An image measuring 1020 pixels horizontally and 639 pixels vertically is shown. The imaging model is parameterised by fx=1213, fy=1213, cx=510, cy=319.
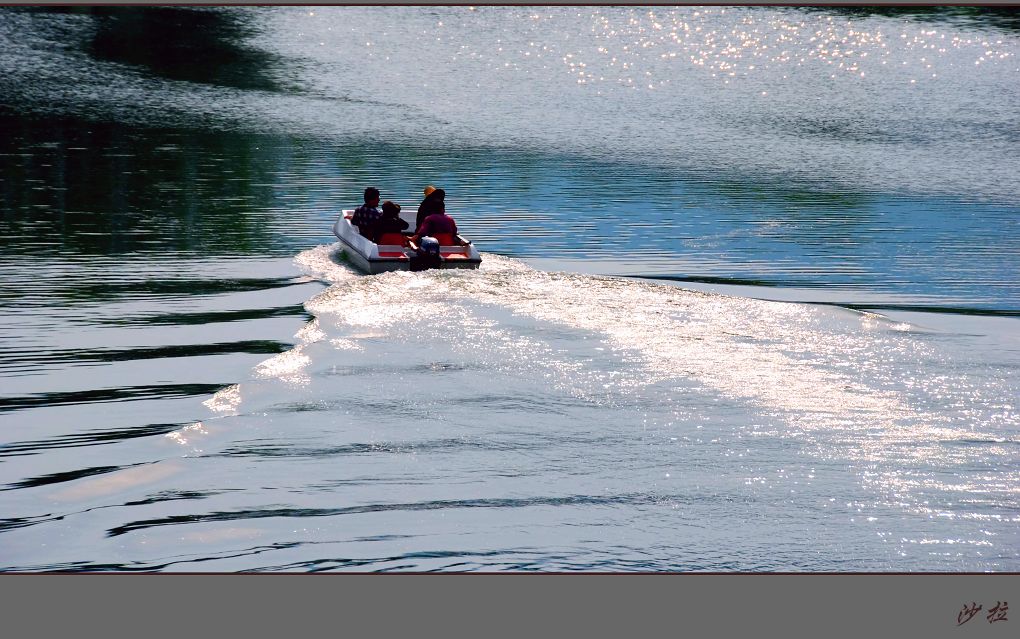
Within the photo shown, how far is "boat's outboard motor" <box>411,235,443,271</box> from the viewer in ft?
49.4

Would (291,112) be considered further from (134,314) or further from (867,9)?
(867,9)

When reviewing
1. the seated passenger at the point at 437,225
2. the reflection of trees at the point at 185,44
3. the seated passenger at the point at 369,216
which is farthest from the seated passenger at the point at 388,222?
the reflection of trees at the point at 185,44

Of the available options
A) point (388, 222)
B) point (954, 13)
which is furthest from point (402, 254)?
point (954, 13)

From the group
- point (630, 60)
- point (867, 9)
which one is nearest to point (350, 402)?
point (630, 60)

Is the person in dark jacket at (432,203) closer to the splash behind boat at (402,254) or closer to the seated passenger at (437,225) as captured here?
the splash behind boat at (402,254)

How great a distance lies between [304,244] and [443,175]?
7790 mm

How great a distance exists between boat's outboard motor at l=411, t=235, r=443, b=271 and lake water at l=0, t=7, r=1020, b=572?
0.40 metres

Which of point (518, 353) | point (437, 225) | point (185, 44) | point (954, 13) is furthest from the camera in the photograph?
point (954, 13)

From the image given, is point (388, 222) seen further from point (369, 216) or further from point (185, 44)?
point (185, 44)

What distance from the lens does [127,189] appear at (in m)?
22.5

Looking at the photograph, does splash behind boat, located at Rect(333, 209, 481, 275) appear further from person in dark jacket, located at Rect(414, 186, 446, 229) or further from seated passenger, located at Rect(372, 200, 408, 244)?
person in dark jacket, located at Rect(414, 186, 446, 229)

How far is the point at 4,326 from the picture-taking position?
12.3 m

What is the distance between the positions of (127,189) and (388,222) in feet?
27.3

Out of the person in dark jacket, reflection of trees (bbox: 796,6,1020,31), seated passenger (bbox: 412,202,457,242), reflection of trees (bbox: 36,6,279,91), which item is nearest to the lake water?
seated passenger (bbox: 412,202,457,242)
